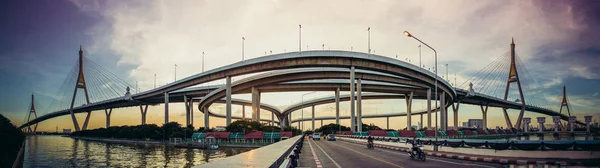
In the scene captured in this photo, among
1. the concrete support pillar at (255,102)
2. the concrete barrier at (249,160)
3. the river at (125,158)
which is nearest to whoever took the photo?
the concrete barrier at (249,160)

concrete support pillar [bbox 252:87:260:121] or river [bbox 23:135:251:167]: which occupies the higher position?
concrete support pillar [bbox 252:87:260:121]

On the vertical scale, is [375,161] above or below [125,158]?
above

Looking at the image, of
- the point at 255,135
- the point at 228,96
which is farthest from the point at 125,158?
the point at 255,135

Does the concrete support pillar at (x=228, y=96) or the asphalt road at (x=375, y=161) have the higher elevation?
the concrete support pillar at (x=228, y=96)

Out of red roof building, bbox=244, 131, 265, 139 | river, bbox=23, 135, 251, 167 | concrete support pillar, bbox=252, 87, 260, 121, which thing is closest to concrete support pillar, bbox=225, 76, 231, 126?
red roof building, bbox=244, 131, 265, 139

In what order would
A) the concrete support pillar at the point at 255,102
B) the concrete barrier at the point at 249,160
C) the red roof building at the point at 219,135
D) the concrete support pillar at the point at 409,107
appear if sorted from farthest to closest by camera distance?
1. the concrete support pillar at the point at 409,107
2. the concrete support pillar at the point at 255,102
3. the red roof building at the point at 219,135
4. the concrete barrier at the point at 249,160

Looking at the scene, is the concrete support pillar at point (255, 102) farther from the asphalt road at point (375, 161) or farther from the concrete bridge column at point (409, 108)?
the asphalt road at point (375, 161)

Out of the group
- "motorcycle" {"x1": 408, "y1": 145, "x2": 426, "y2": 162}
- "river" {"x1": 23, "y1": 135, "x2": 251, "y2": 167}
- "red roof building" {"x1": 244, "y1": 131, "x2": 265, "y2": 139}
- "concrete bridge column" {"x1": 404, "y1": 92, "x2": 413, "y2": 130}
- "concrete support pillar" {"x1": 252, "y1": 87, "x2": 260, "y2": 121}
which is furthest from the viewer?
"concrete bridge column" {"x1": 404, "y1": 92, "x2": 413, "y2": 130}

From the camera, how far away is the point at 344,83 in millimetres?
105125

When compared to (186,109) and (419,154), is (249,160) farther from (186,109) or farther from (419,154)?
(186,109)

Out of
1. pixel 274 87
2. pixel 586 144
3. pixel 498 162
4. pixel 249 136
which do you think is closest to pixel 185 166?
pixel 249 136

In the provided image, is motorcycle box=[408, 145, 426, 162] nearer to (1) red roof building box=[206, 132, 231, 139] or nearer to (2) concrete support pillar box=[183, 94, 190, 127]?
(1) red roof building box=[206, 132, 231, 139]

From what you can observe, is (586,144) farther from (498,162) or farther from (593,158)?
(498,162)

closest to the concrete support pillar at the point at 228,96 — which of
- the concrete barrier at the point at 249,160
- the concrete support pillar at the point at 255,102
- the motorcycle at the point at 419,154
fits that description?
the concrete support pillar at the point at 255,102
